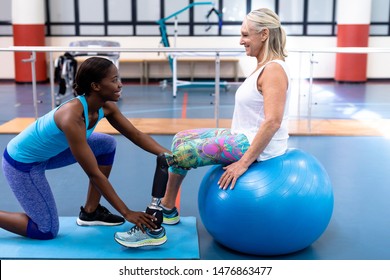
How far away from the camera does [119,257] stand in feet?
8.14

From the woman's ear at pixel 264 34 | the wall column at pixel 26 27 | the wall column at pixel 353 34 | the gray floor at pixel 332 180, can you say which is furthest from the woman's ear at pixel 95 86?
the wall column at pixel 353 34

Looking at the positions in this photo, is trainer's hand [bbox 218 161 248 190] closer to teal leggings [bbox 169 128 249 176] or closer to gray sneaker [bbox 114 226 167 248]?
teal leggings [bbox 169 128 249 176]

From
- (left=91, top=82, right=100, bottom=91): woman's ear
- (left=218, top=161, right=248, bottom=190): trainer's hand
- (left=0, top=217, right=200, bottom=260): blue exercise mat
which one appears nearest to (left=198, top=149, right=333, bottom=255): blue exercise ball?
(left=218, top=161, right=248, bottom=190): trainer's hand

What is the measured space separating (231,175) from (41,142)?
926 millimetres

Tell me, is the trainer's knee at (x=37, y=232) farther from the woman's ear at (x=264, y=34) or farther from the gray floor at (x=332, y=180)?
the woman's ear at (x=264, y=34)

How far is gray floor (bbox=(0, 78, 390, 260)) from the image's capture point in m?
2.68

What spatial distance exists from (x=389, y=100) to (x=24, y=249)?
6812mm

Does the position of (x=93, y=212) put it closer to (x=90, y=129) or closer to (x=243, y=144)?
(x=90, y=129)

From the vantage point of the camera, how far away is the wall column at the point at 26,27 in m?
10.0

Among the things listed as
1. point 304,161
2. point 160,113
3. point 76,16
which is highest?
point 76,16

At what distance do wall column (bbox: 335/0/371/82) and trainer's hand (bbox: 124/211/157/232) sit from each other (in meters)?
8.55

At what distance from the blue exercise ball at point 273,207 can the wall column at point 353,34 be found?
8.21 m

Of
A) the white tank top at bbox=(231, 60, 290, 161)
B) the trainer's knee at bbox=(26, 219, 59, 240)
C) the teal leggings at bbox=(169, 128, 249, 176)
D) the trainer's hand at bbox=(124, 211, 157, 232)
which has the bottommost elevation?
the trainer's knee at bbox=(26, 219, 59, 240)
